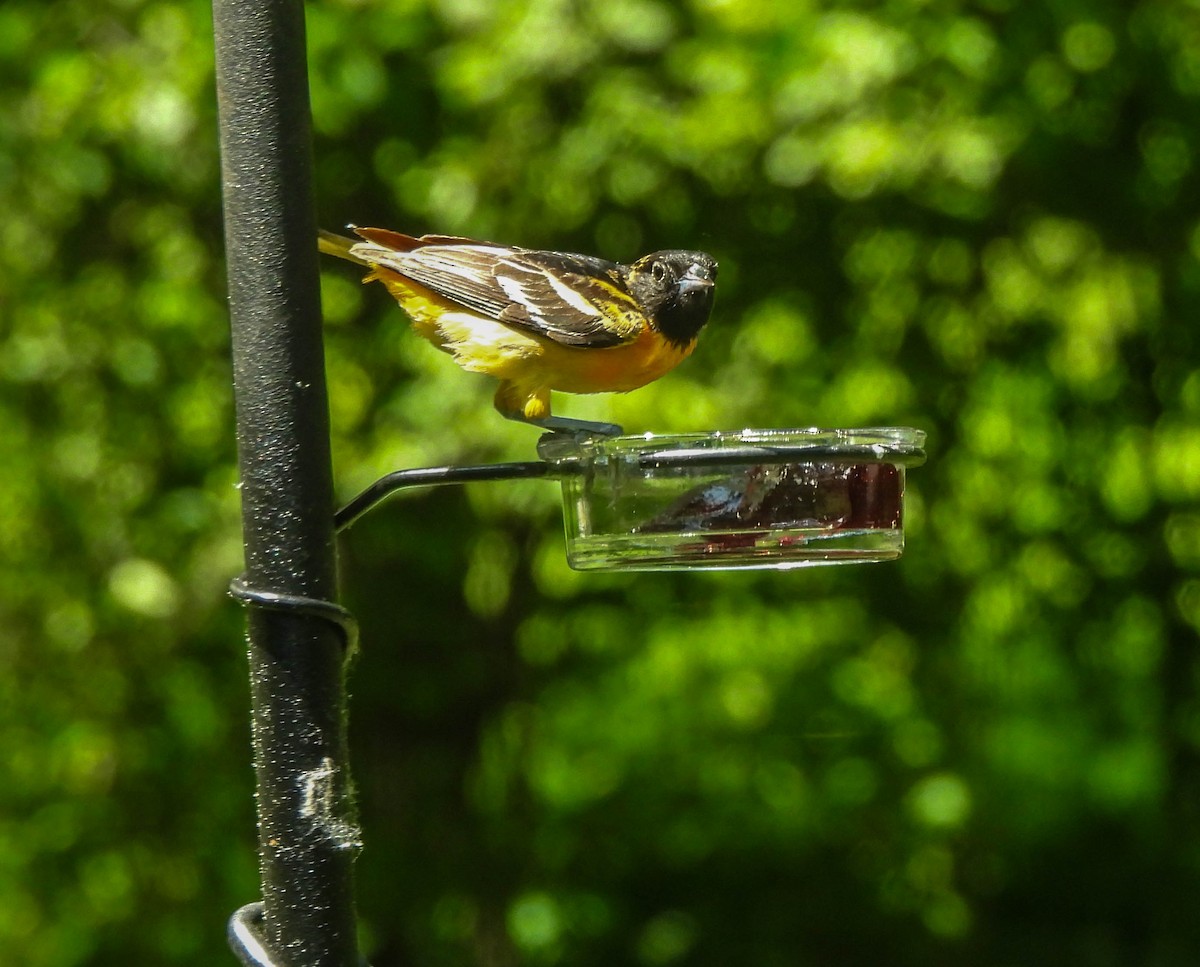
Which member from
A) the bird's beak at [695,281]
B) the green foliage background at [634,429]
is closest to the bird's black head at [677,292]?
the bird's beak at [695,281]

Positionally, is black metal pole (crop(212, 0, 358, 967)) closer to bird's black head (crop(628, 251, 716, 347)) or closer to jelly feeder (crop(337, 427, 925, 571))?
jelly feeder (crop(337, 427, 925, 571))

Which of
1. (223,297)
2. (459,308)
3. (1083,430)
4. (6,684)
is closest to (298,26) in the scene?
(459,308)

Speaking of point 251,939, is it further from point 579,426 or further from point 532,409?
point 532,409

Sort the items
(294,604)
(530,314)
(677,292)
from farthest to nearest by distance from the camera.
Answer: (677,292)
(530,314)
(294,604)

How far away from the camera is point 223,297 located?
4.77m

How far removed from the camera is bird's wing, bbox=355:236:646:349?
9.41ft

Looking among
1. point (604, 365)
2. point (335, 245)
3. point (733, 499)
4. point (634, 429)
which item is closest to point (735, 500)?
point (733, 499)

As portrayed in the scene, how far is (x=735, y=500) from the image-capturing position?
1.93m

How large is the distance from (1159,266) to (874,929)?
2802 mm

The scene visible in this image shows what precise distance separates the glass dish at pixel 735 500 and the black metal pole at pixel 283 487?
0.38 m

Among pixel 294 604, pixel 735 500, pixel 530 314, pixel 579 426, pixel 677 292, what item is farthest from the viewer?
pixel 677 292

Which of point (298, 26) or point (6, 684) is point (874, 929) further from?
point (298, 26)

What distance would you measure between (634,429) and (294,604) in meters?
2.70

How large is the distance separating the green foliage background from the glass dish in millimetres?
2207
